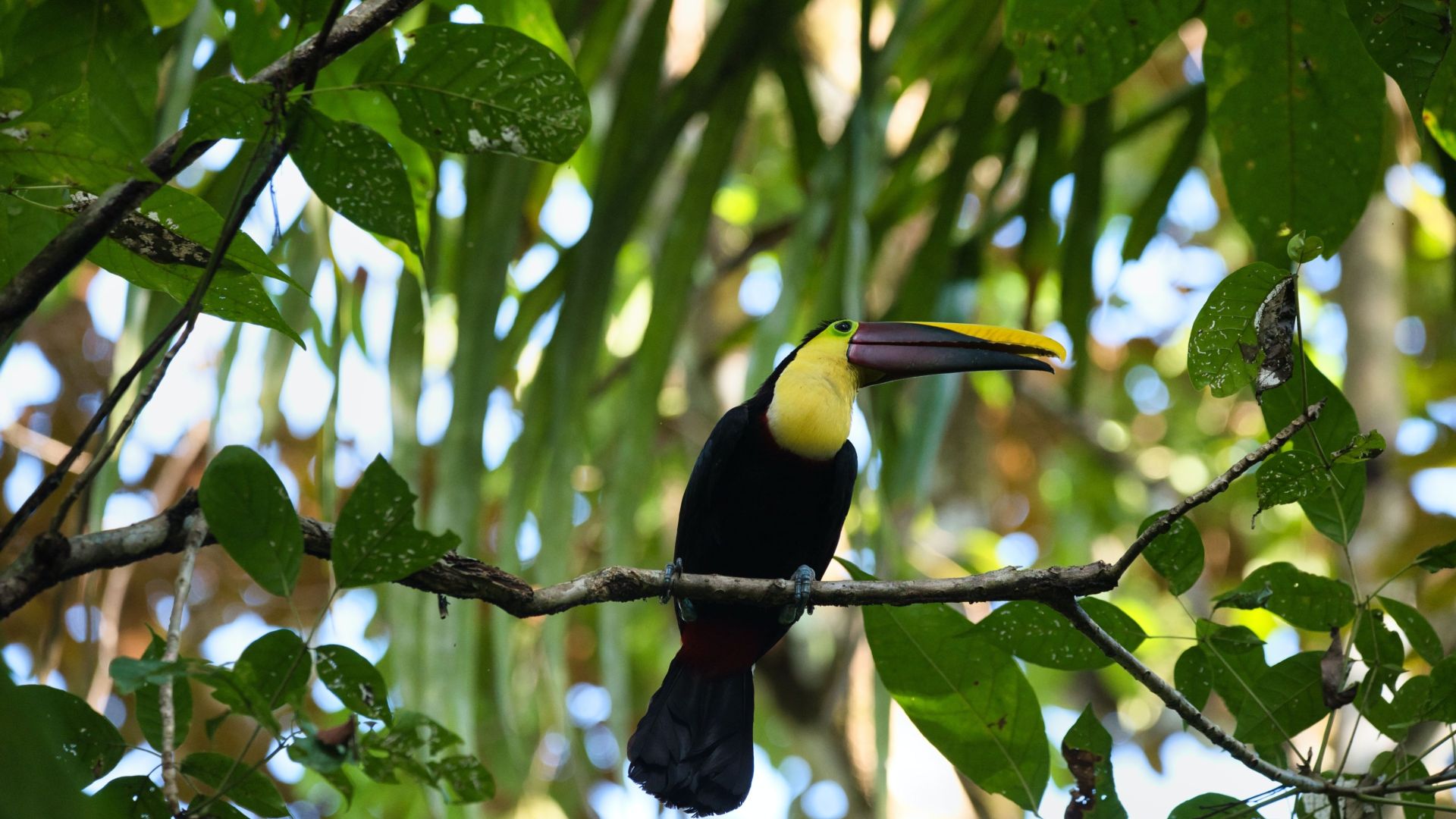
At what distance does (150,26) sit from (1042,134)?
2.01 meters

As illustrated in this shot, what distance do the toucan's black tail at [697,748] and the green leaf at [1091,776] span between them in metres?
1.08

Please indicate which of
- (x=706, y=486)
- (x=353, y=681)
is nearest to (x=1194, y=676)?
(x=353, y=681)

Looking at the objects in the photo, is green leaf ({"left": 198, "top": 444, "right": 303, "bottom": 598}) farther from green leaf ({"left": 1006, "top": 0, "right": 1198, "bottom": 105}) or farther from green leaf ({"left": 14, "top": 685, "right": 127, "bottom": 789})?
green leaf ({"left": 1006, "top": 0, "right": 1198, "bottom": 105})

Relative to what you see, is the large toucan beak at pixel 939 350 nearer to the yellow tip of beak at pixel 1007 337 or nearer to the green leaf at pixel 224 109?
the yellow tip of beak at pixel 1007 337

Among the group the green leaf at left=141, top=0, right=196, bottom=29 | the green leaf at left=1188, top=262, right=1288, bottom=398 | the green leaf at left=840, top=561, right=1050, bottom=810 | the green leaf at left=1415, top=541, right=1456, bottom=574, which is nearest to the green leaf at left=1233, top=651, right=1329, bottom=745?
the green leaf at left=1415, top=541, right=1456, bottom=574

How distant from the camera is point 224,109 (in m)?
1.33

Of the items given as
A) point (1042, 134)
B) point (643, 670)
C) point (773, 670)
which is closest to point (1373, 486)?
point (1042, 134)

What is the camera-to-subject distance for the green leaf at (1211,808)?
5.30 feet

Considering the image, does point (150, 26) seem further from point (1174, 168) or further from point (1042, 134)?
point (1174, 168)

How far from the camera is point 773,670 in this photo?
5.52m

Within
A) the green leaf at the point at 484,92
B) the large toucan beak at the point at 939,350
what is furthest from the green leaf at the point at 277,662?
the large toucan beak at the point at 939,350

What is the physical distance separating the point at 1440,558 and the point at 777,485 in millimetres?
1668

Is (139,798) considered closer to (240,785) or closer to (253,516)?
(240,785)

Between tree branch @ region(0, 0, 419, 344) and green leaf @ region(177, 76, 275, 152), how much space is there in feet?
0.11
